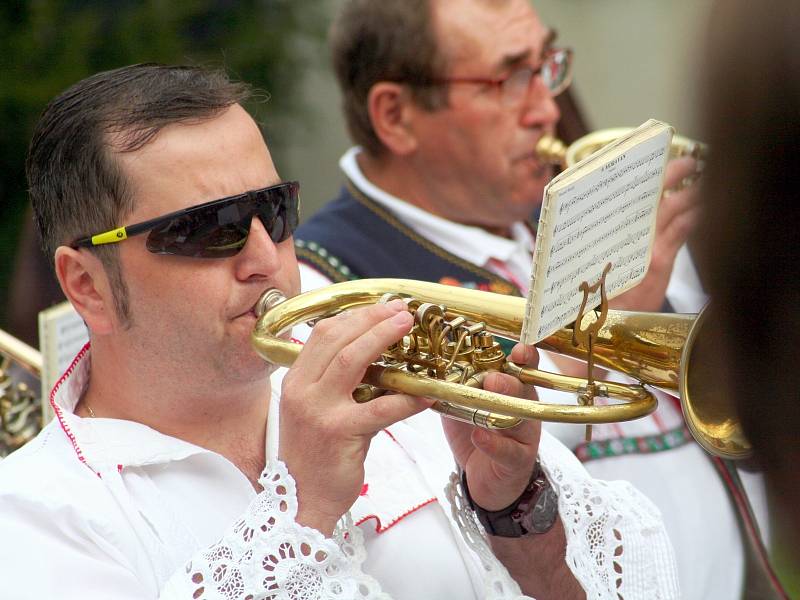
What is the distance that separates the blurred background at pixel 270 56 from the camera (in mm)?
5500

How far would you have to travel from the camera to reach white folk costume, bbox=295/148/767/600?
2859 millimetres

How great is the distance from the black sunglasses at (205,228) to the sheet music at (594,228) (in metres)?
0.62

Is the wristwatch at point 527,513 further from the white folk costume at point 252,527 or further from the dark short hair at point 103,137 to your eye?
the dark short hair at point 103,137

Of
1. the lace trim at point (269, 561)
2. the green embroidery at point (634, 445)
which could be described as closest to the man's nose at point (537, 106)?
the green embroidery at point (634, 445)

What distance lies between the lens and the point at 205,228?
194 centimetres

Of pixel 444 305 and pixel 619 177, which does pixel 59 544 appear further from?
pixel 619 177

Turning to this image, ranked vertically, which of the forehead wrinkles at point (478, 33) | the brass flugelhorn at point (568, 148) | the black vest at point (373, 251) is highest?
the forehead wrinkles at point (478, 33)

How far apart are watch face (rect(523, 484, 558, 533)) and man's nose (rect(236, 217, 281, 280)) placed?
1.94 ft

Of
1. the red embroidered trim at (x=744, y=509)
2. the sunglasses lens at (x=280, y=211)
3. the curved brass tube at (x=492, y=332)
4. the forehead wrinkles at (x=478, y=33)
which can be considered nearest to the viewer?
the curved brass tube at (x=492, y=332)

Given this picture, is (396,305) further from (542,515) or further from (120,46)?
(120,46)

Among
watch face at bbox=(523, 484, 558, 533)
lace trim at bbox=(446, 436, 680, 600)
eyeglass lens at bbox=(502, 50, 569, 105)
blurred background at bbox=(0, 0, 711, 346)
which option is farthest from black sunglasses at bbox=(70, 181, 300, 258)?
blurred background at bbox=(0, 0, 711, 346)

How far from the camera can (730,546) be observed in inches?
114

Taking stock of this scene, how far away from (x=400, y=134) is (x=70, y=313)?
1.23 metres

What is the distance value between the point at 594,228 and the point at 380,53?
214 centimetres
